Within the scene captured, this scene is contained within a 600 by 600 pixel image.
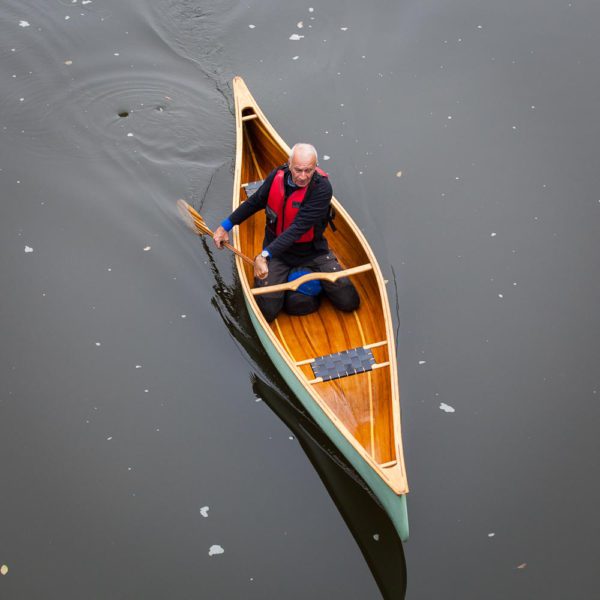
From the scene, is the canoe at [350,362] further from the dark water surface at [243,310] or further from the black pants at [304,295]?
the dark water surface at [243,310]

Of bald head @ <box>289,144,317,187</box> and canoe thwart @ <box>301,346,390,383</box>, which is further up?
bald head @ <box>289,144,317,187</box>

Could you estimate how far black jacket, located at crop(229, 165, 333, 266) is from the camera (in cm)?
571

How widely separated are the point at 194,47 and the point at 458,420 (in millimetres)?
5251

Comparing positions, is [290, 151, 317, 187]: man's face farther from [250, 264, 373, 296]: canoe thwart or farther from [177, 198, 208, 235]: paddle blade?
[177, 198, 208, 235]: paddle blade

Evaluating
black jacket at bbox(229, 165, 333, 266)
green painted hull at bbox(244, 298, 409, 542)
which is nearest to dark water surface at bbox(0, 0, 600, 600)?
green painted hull at bbox(244, 298, 409, 542)

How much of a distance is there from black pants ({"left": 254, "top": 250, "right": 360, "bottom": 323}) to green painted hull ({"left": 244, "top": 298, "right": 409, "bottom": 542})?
0.17 metres

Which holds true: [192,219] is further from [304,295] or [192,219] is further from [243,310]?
[304,295]

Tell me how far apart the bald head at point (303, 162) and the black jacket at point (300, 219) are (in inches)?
5.3

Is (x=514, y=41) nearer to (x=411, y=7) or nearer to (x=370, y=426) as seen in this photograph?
(x=411, y=7)

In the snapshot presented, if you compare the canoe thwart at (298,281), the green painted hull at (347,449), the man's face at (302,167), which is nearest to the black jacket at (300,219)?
the man's face at (302,167)

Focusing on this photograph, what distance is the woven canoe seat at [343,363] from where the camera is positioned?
569 centimetres

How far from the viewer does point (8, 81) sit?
8.59m

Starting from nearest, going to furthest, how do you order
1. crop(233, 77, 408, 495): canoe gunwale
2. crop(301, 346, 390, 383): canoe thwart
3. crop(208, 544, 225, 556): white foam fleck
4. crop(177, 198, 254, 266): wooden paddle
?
crop(233, 77, 408, 495): canoe gunwale → crop(208, 544, 225, 556): white foam fleck → crop(301, 346, 390, 383): canoe thwart → crop(177, 198, 254, 266): wooden paddle

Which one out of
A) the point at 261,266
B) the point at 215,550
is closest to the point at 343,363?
the point at 261,266
